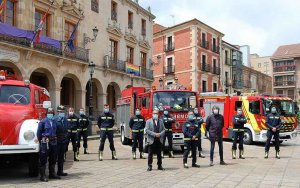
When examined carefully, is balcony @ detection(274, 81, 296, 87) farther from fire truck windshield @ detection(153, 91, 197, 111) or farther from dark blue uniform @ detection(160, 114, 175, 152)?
dark blue uniform @ detection(160, 114, 175, 152)

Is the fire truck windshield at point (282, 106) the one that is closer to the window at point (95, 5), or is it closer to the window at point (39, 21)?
the window at point (39, 21)

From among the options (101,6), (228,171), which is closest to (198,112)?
(228,171)

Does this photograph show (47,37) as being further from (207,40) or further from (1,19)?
(207,40)

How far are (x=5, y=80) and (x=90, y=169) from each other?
3529mm

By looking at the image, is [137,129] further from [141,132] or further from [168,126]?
[168,126]

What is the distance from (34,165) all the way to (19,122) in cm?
117

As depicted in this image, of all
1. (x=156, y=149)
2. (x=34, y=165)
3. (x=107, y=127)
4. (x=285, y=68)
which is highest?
(x=285, y=68)

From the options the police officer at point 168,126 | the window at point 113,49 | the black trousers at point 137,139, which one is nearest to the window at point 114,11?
the window at point 113,49

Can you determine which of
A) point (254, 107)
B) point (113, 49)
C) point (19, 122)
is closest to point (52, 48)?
point (113, 49)

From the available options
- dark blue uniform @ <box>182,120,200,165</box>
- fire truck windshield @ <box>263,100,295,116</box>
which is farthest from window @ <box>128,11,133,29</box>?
dark blue uniform @ <box>182,120,200,165</box>

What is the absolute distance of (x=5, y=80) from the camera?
9.50 m

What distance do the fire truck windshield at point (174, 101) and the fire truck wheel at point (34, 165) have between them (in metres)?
5.85

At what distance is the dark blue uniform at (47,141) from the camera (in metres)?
8.12

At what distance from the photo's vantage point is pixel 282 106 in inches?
704
